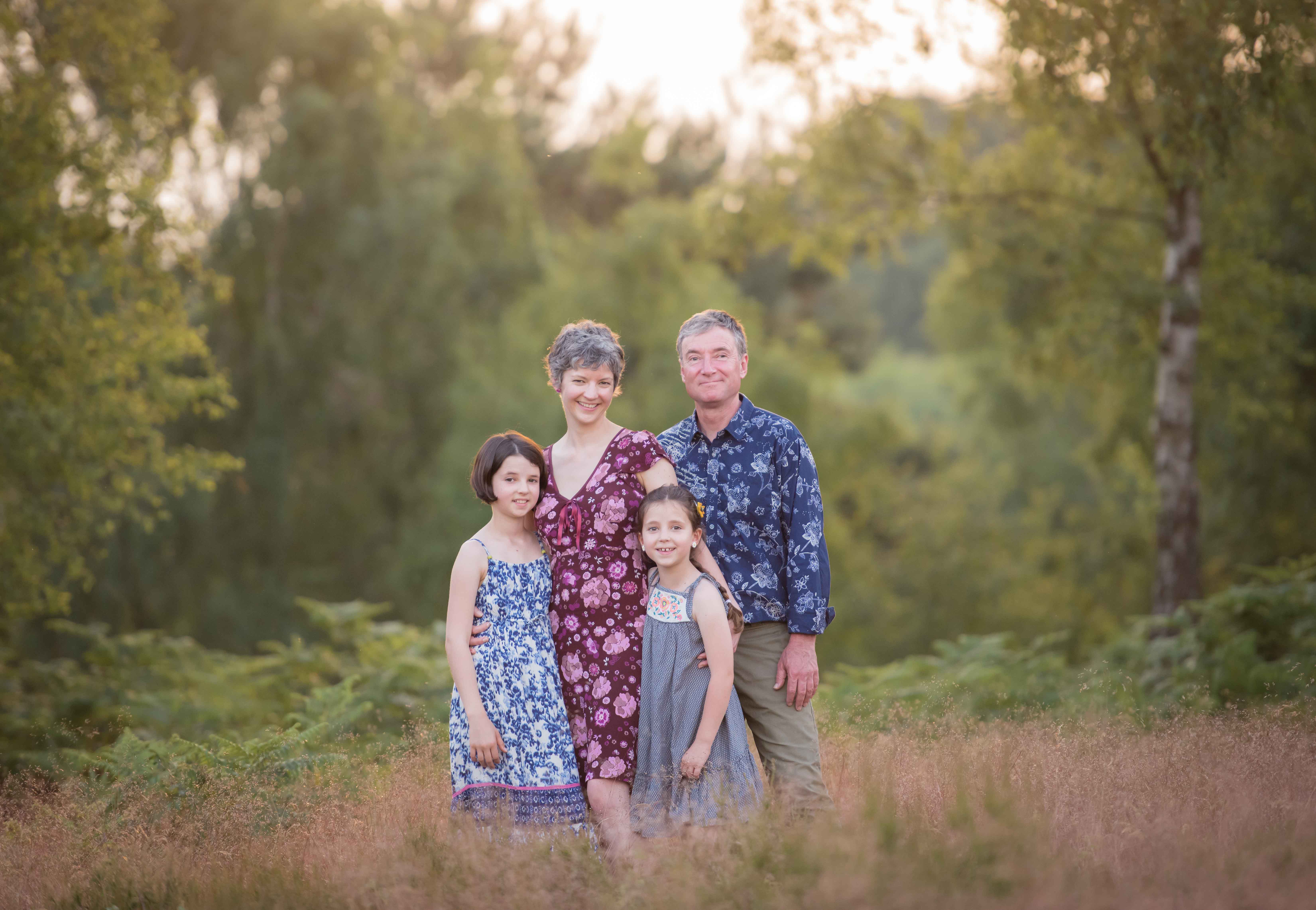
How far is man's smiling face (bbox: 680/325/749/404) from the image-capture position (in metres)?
4.09

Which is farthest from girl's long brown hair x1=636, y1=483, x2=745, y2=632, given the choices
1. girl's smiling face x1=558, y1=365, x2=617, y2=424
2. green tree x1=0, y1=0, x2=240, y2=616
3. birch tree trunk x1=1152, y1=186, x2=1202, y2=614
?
birch tree trunk x1=1152, y1=186, x2=1202, y2=614

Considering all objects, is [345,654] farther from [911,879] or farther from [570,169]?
[570,169]

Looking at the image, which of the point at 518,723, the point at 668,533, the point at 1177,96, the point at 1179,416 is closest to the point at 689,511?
the point at 668,533

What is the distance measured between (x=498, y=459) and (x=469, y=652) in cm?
70

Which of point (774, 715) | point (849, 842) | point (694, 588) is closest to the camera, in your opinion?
point (849, 842)

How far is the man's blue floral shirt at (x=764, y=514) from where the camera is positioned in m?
4.04

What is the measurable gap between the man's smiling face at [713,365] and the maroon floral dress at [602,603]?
28 centimetres

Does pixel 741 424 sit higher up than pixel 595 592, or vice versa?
pixel 741 424

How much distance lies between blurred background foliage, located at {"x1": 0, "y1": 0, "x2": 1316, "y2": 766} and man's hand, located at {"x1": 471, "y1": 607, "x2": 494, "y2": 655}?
1896 mm

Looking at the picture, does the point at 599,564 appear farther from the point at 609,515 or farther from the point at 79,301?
the point at 79,301

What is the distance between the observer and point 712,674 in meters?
3.78

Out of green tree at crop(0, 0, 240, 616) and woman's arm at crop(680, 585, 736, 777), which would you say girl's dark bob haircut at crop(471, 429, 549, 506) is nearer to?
woman's arm at crop(680, 585, 736, 777)

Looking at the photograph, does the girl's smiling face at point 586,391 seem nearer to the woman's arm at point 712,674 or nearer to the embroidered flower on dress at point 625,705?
the woman's arm at point 712,674

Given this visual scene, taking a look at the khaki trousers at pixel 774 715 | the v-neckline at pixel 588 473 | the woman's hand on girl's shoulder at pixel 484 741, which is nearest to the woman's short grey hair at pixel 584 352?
the v-neckline at pixel 588 473
